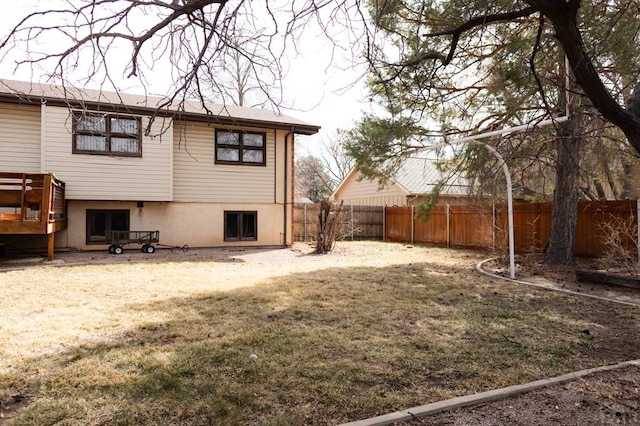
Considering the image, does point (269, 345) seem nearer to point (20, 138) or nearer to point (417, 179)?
point (20, 138)

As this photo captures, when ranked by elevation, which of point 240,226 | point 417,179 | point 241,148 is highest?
point 241,148

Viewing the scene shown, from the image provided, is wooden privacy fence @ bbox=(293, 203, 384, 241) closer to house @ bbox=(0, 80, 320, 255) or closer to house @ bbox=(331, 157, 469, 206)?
house @ bbox=(331, 157, 469, 206)

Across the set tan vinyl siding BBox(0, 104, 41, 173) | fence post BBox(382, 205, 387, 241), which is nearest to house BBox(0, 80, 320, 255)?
tan vinyl siding BBox(0, 104, 41, 173)

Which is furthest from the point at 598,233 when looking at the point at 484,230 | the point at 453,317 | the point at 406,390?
the point at 406,390

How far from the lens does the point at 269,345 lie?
12.5 feet

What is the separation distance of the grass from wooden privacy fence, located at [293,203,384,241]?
10.4m

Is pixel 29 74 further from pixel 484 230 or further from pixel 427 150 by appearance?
pixel 484 230

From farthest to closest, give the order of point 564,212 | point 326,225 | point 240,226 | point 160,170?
point 240,226 < point 326,225 < point 160,170 < point 564,212

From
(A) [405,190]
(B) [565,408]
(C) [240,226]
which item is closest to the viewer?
(B) [565,408]

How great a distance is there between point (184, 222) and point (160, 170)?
1858 mm

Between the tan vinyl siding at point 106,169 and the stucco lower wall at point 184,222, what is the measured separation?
1.85 feet

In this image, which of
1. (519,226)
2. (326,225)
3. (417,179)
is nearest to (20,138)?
(326,225)

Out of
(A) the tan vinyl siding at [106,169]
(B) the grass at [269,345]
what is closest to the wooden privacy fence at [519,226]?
(B) the grass at [269,345]

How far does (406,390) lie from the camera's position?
2902 millimetres
